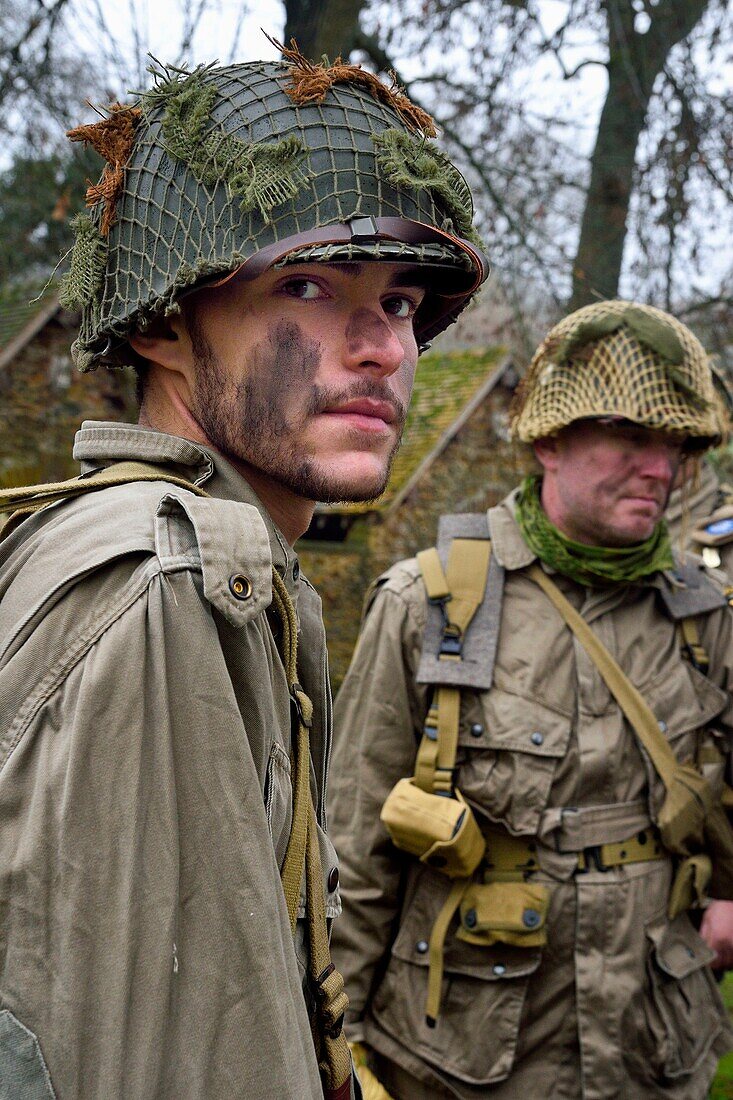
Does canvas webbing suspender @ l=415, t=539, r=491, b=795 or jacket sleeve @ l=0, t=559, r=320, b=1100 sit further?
canvas webbing suspender @ l=415, t=539, r=491, b=795

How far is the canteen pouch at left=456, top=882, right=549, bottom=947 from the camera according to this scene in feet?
9.62

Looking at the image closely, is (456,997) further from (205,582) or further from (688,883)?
(205,582)

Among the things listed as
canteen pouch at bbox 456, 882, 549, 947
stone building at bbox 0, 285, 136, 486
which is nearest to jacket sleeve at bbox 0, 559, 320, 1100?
canteen pouch at bbox 456, 882, 549, 947

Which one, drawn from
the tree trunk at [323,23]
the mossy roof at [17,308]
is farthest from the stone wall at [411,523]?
the tree trunk at [323,23]

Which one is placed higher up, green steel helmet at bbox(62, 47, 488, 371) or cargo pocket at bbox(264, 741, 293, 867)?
green steel helmet at bbox(62, 47, 488, 371)

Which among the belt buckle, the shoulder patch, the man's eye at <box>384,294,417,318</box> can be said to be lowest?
the belt buckle

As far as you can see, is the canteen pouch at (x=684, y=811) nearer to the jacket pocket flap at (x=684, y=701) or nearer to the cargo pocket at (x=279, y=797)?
the jacket pocket flap at (x=684, y=701)

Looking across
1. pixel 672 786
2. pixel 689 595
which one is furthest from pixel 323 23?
pixel 672 786

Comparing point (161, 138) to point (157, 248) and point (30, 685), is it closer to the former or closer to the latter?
point (157, 248)

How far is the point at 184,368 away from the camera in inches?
65.4

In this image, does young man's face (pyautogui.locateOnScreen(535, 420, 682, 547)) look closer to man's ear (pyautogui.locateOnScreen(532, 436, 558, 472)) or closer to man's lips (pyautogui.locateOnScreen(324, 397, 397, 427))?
man's ear (pyautogui.locateOnScreen(532, 436, 558, 472))

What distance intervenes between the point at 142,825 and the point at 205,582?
28cm

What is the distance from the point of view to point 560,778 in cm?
307

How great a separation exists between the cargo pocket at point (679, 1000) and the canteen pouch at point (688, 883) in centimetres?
5
